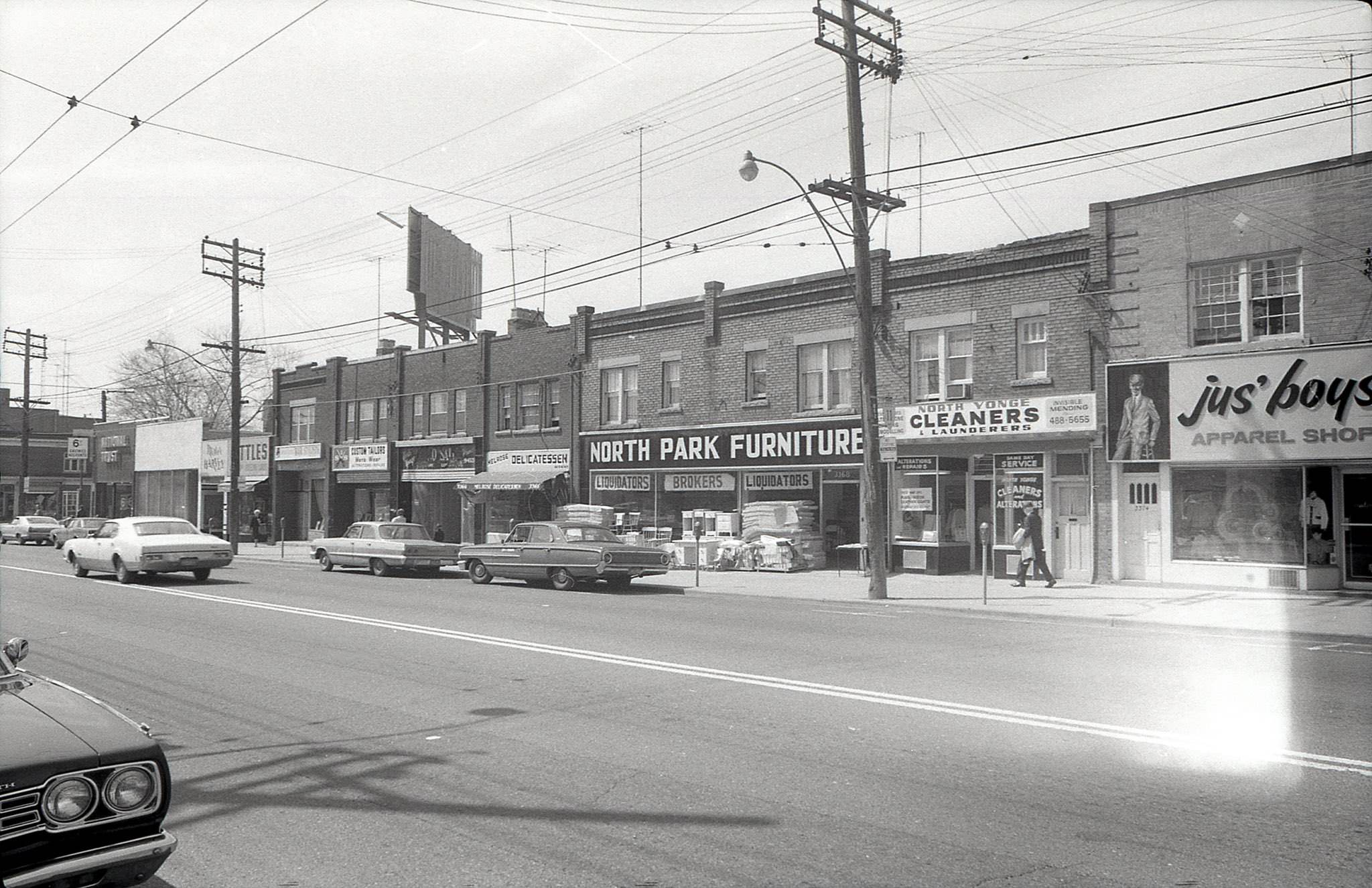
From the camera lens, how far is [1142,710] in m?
8.62

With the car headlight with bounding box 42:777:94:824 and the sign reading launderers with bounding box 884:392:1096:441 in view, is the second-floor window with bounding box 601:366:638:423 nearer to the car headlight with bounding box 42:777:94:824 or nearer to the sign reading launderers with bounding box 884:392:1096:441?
the sign reading launderers with bounding box 884:392:1096:441

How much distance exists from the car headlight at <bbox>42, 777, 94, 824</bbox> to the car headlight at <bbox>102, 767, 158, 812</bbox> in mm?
64

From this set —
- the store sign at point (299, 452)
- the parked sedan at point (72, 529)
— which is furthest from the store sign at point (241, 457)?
the parked sedan at point (72, 529)

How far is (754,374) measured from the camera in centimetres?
2883

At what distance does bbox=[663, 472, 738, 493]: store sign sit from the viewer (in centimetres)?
2914

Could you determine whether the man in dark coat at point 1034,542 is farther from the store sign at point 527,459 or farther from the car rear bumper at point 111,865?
the car rear bumper at point 111,865

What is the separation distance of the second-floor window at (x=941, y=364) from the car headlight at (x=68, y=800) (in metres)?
22.1

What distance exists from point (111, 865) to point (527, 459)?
103ft

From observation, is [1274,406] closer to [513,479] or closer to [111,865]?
[111,865]

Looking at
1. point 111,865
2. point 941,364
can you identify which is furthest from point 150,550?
point 111,865

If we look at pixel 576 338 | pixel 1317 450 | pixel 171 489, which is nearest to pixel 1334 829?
pixel 1317 450

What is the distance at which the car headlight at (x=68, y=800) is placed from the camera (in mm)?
3770

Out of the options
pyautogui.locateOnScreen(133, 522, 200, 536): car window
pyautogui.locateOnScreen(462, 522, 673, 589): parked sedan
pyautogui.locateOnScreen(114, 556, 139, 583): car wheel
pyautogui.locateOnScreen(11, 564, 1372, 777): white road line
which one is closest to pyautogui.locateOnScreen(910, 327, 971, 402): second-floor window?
pyautogui.locateOnScreen(462, 522, 673, 589): parked sedan

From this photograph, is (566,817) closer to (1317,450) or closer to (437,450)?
(1317,450)
